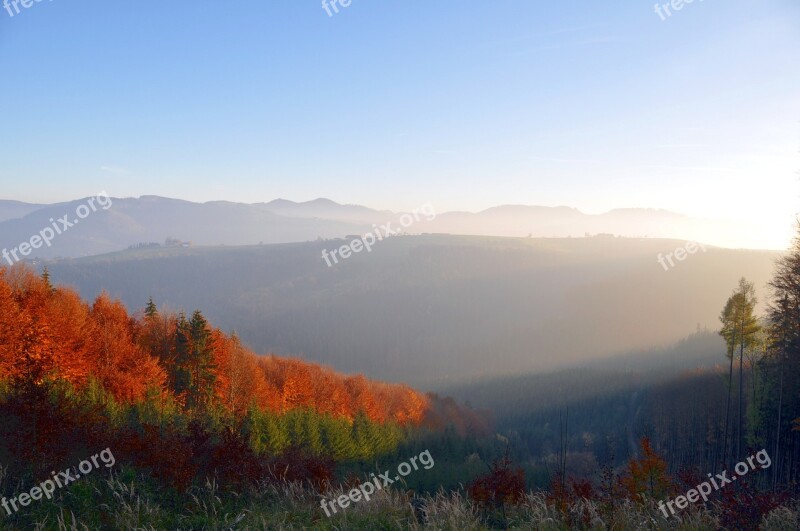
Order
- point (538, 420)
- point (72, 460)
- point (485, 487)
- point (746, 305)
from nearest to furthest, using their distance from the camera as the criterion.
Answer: point (72, 460) < point (485, 487) < point (746, 305) < point (538, 420)

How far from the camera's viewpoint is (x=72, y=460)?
34.3 ft


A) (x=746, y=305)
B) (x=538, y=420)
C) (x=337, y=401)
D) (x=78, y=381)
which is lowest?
(x=538, y=420)

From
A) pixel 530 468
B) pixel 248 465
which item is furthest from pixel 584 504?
pixel 530 468

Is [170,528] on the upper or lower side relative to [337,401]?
upper

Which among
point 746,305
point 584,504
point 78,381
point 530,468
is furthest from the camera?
point 530,468

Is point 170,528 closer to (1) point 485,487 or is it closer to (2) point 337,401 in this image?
(1) point 485,487

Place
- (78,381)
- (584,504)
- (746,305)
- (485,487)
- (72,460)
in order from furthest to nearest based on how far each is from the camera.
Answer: (746,305) < (78,381) < (485,487) < (72,460) < (584,504)

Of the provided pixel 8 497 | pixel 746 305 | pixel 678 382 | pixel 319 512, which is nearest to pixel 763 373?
pixel 746 305

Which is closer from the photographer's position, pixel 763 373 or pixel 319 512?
pixel 319 512

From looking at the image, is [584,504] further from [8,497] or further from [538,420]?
[538,420]

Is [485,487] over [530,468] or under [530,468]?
over

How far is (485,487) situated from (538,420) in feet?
444

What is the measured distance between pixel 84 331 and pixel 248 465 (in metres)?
33.8

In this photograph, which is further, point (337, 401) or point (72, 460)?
point (337, 401)
